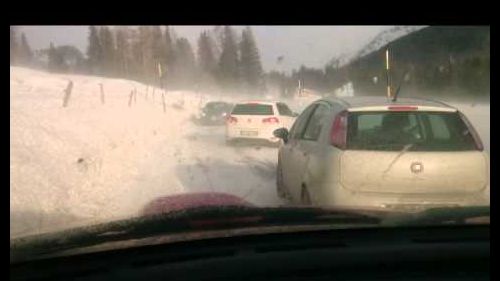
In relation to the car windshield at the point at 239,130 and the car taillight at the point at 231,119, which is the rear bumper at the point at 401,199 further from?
the car taillight at the point at 231,119

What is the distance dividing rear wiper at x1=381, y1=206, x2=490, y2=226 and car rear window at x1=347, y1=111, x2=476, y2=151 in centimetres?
142

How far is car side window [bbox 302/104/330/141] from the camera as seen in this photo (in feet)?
20.4

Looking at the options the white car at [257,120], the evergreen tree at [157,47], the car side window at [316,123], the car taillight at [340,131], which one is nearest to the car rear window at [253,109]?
the white car at [257,120]

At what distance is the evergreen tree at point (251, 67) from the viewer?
7.00 m

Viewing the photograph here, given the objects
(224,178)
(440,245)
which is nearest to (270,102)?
(224,178)

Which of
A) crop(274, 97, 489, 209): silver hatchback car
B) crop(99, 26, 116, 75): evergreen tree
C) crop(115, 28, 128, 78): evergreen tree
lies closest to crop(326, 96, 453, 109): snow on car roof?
crop(274, 97, 489, 209): silver hatchback car

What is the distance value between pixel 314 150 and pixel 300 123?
110cm

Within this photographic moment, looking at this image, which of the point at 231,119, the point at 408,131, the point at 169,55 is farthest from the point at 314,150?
the point at 231,119

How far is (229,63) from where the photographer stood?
7.48 meters

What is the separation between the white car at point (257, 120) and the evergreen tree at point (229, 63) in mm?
375

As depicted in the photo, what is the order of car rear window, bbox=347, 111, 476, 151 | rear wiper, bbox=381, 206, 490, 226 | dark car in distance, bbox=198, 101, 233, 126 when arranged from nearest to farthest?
rear wiper, bbox=381, 206, 490, 226 < car rear window, bbox=347, 111, 476, 151 < dark car in distance, bbox=198, 101, 233, 126

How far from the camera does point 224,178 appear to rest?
862 cm

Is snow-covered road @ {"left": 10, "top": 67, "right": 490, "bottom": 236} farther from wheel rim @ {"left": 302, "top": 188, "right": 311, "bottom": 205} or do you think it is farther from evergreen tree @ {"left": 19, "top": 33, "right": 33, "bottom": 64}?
wheel rim @ {"left": 302, "top": 188, "right": 311, "bottom": 205}
